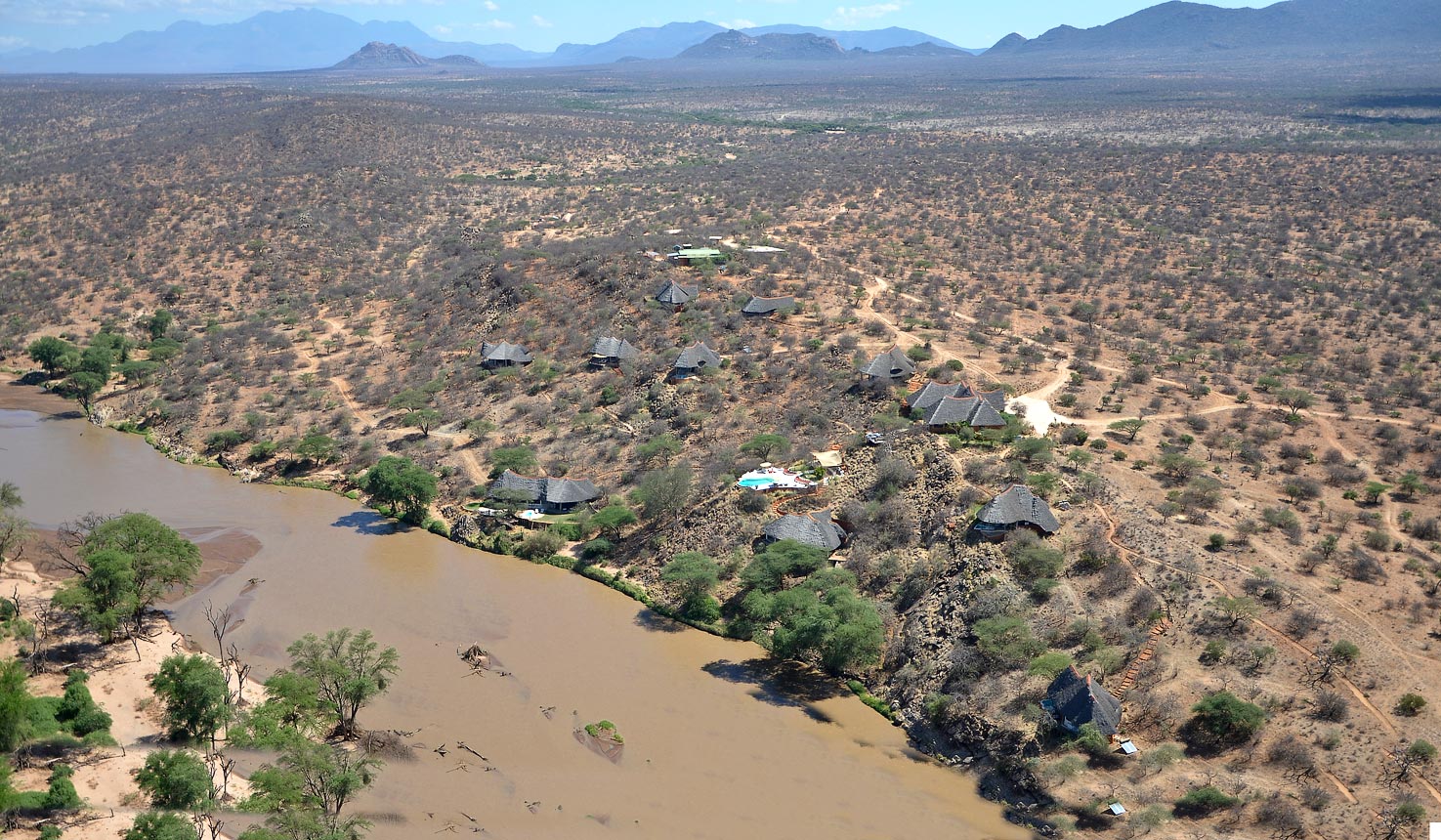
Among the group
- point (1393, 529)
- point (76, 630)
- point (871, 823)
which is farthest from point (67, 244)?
point (1393, 529)

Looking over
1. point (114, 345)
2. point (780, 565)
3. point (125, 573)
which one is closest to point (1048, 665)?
point (780, 565)

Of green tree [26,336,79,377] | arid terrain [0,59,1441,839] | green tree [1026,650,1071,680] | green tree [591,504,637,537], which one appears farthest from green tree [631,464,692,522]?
green tree [26,336,79,377]

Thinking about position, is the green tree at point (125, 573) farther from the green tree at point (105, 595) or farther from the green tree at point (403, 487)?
the green tree at point (403, 487)

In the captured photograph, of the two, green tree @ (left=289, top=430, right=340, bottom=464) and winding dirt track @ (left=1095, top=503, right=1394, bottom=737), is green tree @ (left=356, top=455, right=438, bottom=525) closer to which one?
green tree @ (left=289, top=430, right=340, bottom=464)

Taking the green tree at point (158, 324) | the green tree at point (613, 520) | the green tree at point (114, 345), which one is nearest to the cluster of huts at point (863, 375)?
the green tree at point (613, 520)

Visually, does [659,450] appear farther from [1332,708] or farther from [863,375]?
[1332,708]

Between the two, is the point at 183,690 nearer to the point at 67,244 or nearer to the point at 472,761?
the point at 472,761
